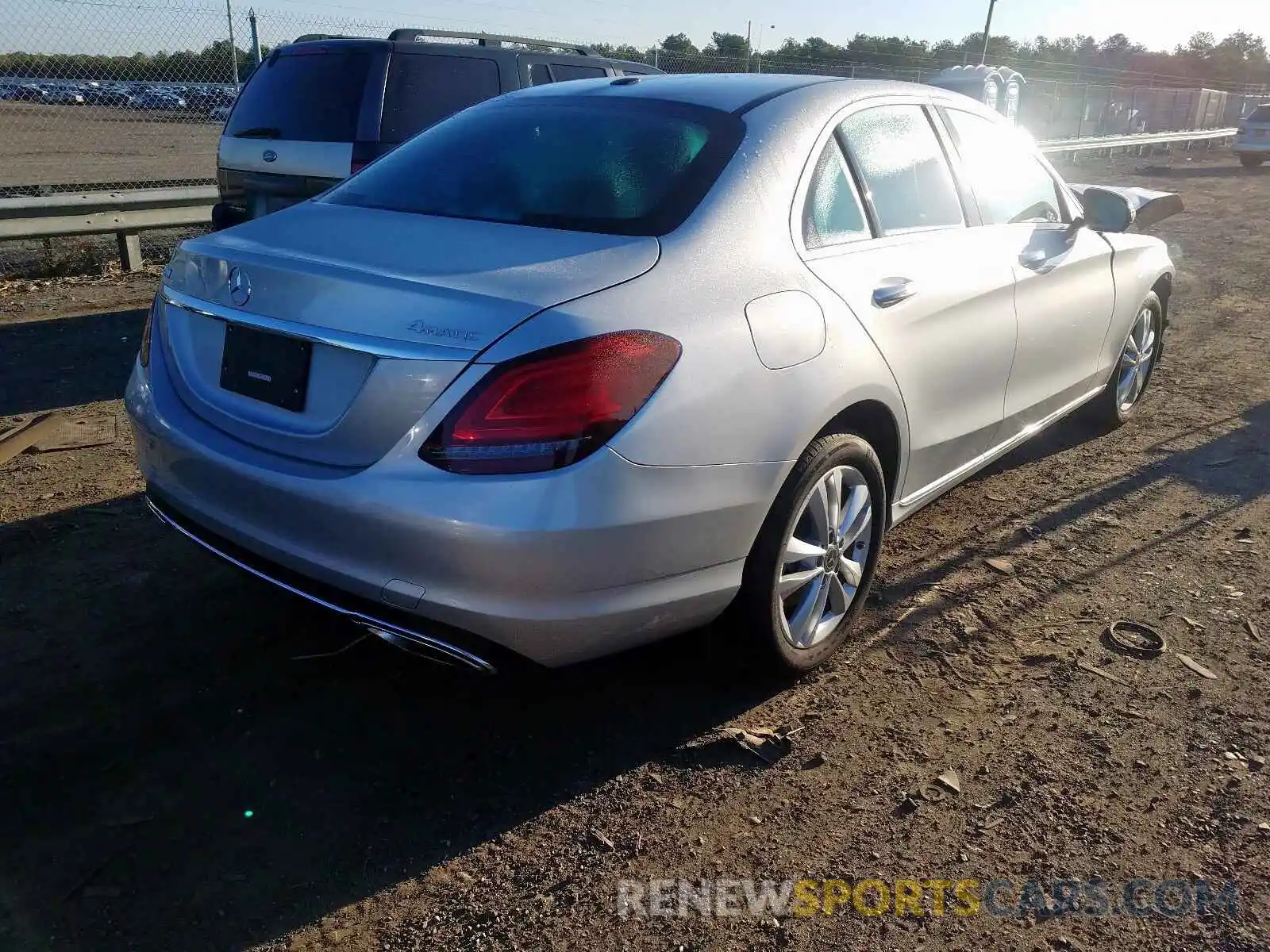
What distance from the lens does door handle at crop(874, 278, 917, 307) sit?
3.17m

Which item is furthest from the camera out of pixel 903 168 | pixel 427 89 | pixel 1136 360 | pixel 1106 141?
pixel 1106 141

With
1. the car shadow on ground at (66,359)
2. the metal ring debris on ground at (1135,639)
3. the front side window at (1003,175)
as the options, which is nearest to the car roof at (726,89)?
the front side window at (1003,175)

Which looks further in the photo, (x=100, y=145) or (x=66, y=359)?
(x=100, y=145)

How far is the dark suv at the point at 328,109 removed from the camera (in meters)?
6.46

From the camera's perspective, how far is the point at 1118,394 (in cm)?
552

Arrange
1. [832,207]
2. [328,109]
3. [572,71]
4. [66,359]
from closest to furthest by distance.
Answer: [832,207], [66,359], [328,109], [572,71]

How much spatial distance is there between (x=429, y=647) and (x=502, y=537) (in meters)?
0.35

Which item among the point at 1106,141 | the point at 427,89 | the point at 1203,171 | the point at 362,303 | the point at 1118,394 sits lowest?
the point at 1203,171

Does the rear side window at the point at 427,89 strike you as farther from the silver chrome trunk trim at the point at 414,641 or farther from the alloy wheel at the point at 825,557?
the silver chrome trunk trim at the point at 414,641

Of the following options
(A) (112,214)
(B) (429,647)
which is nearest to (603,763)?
(B) (429,647)

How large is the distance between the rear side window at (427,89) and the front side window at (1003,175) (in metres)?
3.46

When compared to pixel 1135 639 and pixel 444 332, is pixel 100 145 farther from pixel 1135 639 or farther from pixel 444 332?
pixel 1135 639

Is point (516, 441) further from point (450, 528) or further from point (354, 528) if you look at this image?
point (354, 528)

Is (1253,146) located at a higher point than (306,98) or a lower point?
lower
